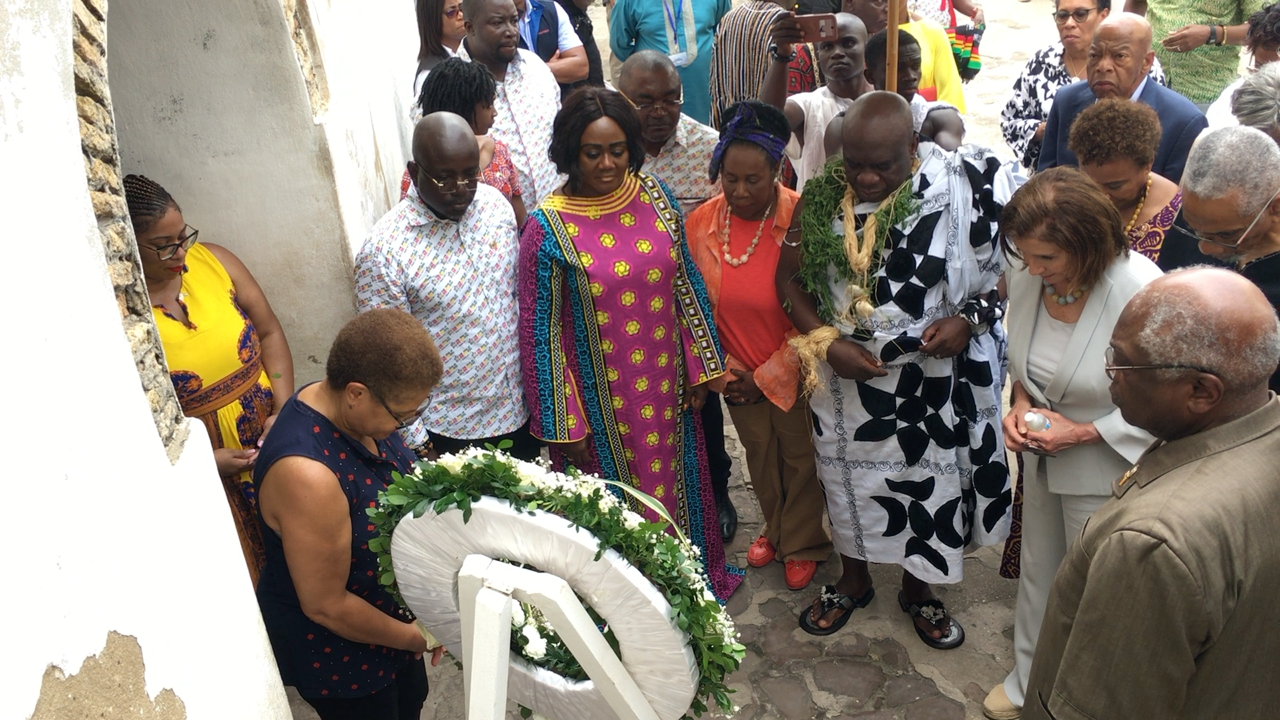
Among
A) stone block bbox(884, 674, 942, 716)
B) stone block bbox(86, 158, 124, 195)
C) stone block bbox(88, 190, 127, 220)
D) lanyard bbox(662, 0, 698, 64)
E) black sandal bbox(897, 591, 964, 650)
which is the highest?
stone block bbox(86, 158, 124, 195)

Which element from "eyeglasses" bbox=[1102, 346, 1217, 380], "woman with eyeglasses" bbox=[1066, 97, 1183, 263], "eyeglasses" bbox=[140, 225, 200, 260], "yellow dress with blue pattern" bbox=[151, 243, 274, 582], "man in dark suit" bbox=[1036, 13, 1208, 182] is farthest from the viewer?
"man in dark suit" bbox=[1036, 13, 1208, 182]

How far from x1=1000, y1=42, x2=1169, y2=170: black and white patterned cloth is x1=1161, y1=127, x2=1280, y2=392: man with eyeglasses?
92.8 inches

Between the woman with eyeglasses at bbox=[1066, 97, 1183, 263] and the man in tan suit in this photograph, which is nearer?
the man in tan suit

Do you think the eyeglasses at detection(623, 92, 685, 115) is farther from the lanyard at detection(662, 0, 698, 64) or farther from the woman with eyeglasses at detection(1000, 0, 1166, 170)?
the lanyard at detection(662, 0, 698, 64)

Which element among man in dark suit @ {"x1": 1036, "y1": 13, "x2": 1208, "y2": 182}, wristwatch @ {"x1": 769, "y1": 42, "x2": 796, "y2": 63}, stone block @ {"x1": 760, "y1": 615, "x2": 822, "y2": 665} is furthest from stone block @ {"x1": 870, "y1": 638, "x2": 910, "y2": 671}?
wristwatch @ {"x1": 769, "y1": 42, "x2": 796, "y2": 63}

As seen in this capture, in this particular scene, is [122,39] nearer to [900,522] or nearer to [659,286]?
[659,286]

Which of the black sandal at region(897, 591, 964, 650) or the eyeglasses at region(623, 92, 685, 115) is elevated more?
the eyeglasses at region(623, 92, 685, 115)

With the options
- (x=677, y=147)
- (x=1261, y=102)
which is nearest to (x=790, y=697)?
(x=677, y=147)

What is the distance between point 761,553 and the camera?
4523mm

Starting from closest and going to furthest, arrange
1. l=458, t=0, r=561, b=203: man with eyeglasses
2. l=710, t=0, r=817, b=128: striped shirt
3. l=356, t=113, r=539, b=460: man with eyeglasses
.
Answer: l=356, t=113, r=539, b=460: man with eyeglasses, l=458, t=0, r=561, b=203: man with eyeglasses, l=710, t=0, r=817, b=128: striped shirt

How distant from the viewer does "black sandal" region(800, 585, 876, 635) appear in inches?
160

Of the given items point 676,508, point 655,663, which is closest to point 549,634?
point 655,663

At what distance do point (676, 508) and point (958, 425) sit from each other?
1200 mm

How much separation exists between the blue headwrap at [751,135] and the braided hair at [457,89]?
119cm
